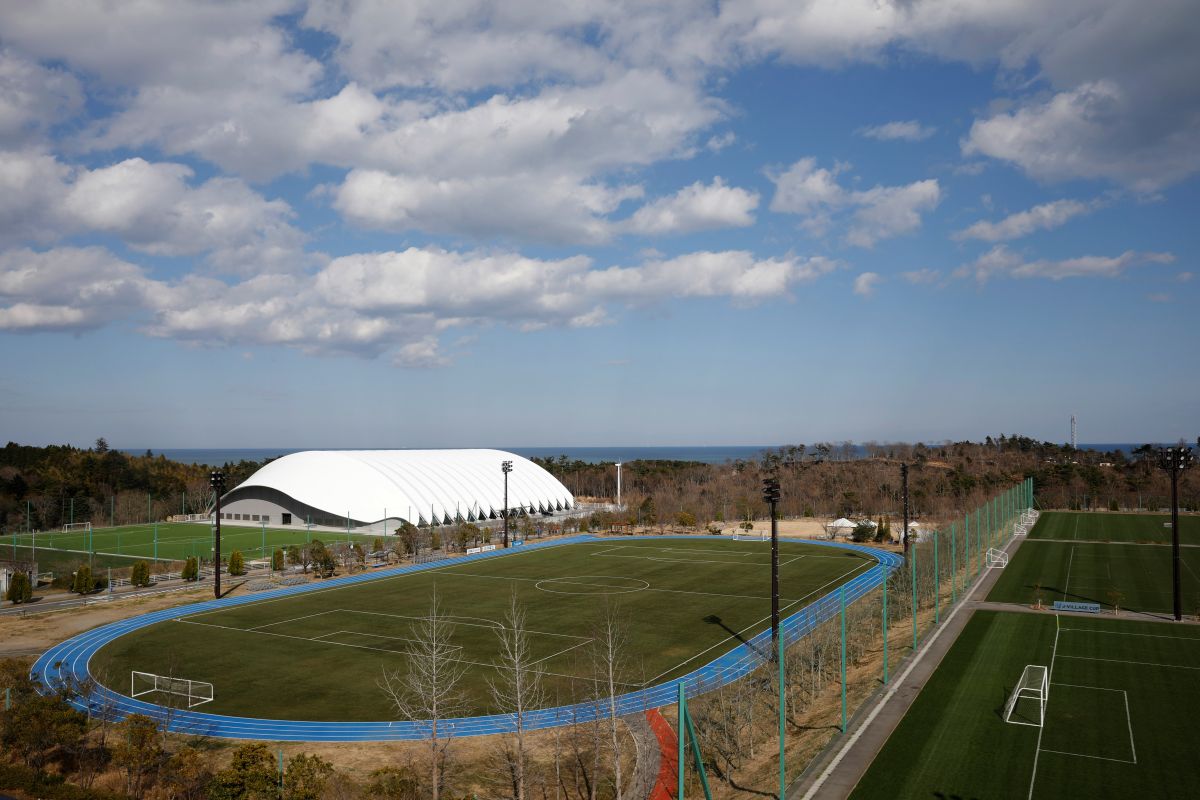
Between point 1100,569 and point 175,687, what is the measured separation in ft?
163

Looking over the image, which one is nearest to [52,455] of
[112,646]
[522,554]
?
[522,554]

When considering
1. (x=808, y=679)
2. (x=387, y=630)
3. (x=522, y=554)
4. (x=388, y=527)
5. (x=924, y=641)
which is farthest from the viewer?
(x=388, y=527)

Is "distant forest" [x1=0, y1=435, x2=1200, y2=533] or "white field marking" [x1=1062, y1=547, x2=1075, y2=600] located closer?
"white field marking" [x1=1062, y1=547, x2=1075, y2=600]

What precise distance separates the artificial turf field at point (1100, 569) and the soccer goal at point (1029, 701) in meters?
14.4

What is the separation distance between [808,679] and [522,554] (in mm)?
36947

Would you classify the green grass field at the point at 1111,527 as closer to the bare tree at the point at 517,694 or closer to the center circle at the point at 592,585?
the center circle at the point at 592,585

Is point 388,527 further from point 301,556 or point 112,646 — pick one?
point 112,646

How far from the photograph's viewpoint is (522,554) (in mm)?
60938

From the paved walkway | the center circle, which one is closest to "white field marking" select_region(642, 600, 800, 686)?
the paved walkway

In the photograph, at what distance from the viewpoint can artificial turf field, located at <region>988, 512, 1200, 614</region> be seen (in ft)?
130

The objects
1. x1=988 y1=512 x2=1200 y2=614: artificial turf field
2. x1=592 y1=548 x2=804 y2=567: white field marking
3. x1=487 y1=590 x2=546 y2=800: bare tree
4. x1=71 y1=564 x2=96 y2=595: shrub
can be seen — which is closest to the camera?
x1=487 y1=590 x2=546 y2=800: bare tree

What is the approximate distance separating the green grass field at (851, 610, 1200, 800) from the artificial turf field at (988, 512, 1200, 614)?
7653mm

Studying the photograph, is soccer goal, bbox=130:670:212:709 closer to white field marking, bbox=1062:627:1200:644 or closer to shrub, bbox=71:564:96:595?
shrub, bbox=71:564:96:595

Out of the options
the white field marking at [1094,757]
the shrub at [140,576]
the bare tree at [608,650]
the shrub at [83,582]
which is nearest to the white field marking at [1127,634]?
the white field marking at [1094,757]
